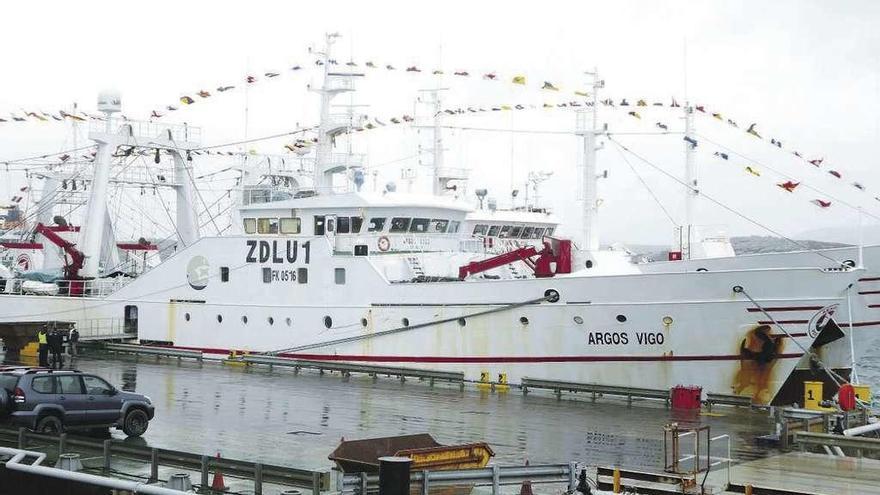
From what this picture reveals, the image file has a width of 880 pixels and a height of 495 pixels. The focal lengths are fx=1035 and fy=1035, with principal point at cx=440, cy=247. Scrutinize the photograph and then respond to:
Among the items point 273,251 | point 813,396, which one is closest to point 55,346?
point 273,251

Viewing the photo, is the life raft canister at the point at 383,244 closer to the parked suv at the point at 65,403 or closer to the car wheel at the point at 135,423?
the parked suv at the point at 65,403

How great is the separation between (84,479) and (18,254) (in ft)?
181

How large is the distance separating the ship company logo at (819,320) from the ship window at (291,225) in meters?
15.5

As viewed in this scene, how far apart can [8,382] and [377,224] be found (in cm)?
1546

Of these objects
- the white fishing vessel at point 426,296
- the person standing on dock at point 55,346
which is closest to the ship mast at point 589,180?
the white fishing vessel at point 426,296

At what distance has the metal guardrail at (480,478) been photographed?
40.3ft

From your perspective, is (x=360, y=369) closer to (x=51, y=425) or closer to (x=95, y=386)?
(x=95, y=386)

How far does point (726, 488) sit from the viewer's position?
13.6 m

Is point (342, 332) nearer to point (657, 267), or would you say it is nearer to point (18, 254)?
point (657, 267)

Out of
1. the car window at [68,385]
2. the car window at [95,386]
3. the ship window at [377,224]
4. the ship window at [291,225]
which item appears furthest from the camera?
the ship window at [291,225]

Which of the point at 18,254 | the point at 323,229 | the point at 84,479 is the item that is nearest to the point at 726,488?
the point at 84,479

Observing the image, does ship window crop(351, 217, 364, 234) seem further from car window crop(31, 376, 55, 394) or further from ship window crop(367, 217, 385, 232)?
car window crop(31, 376, 55, 394)

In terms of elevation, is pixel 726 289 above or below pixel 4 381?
above

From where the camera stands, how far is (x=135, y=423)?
59.7 feet
